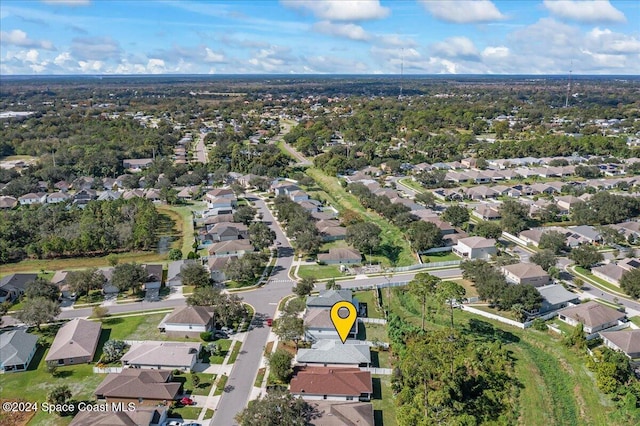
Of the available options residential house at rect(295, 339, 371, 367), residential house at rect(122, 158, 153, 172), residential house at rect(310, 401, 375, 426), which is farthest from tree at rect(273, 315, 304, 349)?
residential house at rect(122, 158, 153, 172)

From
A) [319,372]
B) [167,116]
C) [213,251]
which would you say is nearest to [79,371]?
[319,372]

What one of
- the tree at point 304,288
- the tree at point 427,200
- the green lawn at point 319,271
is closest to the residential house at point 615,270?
the tree at point 427,200

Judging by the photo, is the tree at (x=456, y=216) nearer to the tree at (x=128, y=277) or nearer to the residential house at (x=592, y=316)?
the residential house at (x=592, y=316)

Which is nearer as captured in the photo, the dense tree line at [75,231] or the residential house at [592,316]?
the residential house at [592,316]

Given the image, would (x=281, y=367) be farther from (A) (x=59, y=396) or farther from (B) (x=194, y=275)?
(B) (x=194, y=275)

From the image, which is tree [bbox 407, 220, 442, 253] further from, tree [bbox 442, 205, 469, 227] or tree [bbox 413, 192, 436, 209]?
tree [bbox 413, 192, 436, 209]

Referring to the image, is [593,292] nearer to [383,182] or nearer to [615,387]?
[615,387]
